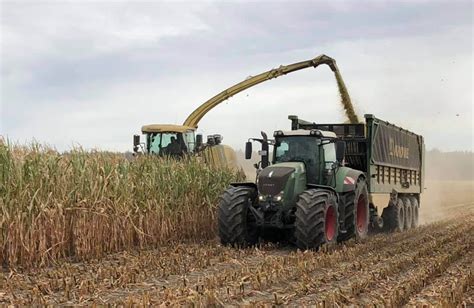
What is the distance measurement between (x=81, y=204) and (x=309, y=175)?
14.0ft

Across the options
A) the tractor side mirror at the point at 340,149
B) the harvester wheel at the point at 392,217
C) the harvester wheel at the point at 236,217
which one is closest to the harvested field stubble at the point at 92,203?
the harvester wheel at the point at 236,217

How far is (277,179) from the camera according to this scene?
10406 millimetres

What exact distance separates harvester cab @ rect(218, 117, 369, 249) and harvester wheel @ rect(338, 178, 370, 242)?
0.8 inches

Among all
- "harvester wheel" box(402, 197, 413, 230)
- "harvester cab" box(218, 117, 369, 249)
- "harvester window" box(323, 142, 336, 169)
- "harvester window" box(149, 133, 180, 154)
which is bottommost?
"harvester wheel" box(402, 197, 413, 230)

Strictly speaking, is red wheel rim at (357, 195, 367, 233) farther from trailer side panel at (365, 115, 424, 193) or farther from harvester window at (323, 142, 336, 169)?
harvester window at (323, 142, 336, 169)

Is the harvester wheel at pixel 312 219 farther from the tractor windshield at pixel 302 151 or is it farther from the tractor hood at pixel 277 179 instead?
the tractor windshield at pixel 302 151

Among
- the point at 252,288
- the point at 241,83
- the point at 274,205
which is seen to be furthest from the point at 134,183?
the point at 241,83

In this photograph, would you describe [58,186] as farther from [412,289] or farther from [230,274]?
[412,289]

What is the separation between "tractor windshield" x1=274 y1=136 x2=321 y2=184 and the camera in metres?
11.1

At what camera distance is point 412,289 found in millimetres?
6855

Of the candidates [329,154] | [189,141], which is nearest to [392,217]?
[329,154]

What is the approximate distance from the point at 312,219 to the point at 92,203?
372 centimetres

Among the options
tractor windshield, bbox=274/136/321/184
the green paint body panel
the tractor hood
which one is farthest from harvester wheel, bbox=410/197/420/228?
the tractor hood

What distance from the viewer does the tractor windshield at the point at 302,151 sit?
1115 cm
